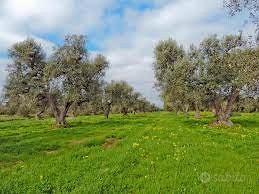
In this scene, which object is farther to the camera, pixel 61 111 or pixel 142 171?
pixel 61 111

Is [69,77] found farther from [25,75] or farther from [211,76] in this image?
[211,76]

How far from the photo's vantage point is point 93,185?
15.7m

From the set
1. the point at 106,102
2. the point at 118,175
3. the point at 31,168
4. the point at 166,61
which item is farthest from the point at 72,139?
the point at 106,102

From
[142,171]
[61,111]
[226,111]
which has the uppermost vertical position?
[61,111]

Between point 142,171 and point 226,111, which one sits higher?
point 226,111

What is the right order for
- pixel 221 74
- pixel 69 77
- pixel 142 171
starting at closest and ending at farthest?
pixel 142 171 < pixel 221 74 < pixel 69 77

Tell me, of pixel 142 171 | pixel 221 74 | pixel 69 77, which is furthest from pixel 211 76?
pixel 142 171

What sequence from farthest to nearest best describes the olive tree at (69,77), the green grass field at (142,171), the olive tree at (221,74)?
the olive tree at (69,77) < the olive tree at (221,74) < the green grass field at (142,171)

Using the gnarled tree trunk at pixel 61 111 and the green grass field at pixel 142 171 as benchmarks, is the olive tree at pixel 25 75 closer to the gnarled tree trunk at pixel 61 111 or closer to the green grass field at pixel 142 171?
the gnarled tree trunk at pixel 61 111

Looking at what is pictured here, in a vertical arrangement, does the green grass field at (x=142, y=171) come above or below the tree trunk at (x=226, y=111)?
below

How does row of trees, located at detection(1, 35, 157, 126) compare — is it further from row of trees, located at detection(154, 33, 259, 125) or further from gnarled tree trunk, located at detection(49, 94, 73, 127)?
row of trees, located at detection(154, 33, 259, 125)

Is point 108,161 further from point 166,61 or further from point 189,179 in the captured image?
point 166,61

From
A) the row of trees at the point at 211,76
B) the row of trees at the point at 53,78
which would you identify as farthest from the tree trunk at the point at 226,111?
the row of trees at the point at 53,78

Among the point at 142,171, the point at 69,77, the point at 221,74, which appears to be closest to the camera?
the point at 142,171
